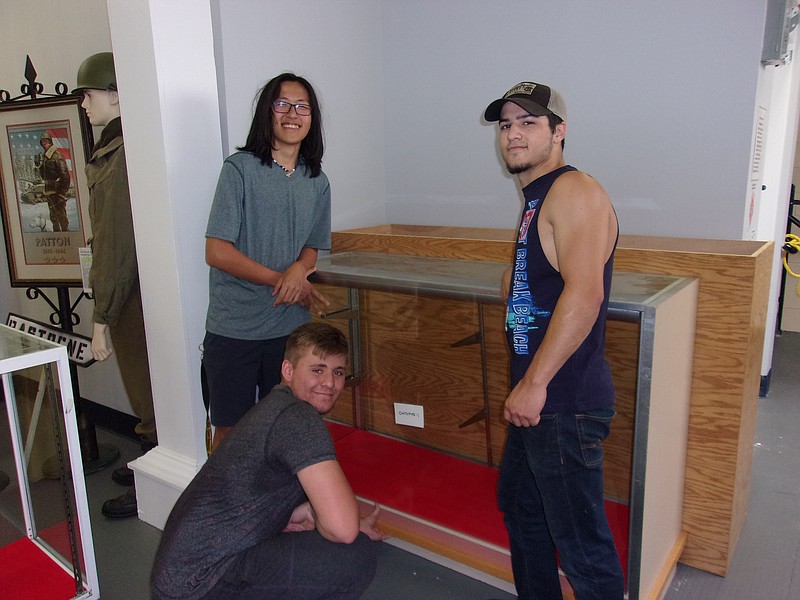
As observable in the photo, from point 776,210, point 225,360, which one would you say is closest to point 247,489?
point 225,360

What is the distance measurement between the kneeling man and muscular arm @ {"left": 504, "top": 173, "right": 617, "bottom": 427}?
476 mm

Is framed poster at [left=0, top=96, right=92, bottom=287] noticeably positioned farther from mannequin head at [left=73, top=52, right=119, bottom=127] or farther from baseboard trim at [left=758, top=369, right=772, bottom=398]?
baseboard trim at [left=758, top=369, right=772, bottom=398]

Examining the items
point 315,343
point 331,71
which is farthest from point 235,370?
point 331,71

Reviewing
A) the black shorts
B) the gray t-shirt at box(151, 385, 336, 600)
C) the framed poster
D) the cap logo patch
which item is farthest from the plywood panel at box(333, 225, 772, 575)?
the framed poster

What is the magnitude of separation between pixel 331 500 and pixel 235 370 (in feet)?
2.41

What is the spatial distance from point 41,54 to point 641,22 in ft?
8.99

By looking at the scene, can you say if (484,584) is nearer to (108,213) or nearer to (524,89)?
(524,89)

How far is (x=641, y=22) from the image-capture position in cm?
220

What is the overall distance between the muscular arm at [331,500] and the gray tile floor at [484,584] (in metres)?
0.68

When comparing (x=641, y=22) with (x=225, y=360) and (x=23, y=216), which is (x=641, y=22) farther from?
(x=23, y=216)

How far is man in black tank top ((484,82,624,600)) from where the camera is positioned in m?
1.29

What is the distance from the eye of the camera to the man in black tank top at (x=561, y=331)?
50.9 inches

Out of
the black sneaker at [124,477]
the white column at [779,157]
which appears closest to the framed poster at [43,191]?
the black sneaker at [124,477]

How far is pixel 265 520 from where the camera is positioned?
1.46 meters
